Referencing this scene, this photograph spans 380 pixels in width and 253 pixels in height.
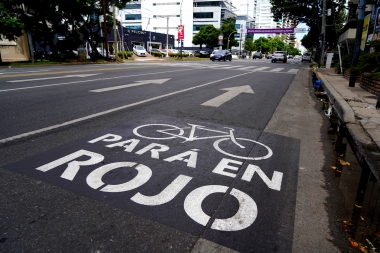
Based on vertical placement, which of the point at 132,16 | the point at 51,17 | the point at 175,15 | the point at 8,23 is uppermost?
the point at 132,16

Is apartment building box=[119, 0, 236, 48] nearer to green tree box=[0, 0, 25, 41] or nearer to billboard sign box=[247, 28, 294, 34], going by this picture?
billboard sign box=[247, 28, 294, 34]

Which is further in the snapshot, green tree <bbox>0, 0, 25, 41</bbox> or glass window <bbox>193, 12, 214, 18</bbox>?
glass window <bbox>193, 12, 214, 18</bbox>

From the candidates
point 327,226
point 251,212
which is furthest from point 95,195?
point 327,226

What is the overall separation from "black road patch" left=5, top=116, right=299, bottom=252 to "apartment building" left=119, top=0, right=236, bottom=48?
86211 mm

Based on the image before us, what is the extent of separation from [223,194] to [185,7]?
303 feet

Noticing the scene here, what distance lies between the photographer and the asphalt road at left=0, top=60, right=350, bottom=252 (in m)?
1.91

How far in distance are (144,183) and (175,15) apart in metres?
93.7

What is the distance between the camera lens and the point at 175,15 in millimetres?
87875

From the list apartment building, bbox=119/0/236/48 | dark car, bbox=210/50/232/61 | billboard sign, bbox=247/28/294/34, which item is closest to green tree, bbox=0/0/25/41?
dark car, bbox=210/50/232/61

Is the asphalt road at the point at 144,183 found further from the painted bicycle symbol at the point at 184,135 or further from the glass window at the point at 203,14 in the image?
the glass window at the point at 203,14

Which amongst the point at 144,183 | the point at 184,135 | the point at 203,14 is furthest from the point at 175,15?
the point at 144,183

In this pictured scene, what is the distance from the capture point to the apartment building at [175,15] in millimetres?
85500

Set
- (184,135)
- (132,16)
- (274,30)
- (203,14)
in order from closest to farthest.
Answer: (184,135)
(274,30)
(203,14)
(132,16)

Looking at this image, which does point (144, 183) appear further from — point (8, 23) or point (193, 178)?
point (8, 23)
